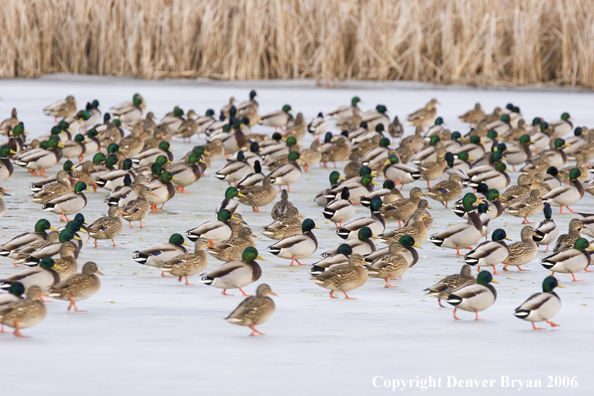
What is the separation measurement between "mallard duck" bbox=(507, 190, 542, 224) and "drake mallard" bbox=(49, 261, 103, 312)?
228 inches

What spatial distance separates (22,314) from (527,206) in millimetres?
6764

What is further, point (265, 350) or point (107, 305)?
point (107, 305)

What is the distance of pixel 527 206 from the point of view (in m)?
11.6

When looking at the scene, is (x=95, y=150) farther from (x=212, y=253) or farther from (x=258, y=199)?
(x=212, y=253)

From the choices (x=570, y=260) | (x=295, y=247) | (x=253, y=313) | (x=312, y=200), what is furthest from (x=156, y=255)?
(x=312, y=200)

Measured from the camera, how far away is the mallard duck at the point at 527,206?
11.6 m

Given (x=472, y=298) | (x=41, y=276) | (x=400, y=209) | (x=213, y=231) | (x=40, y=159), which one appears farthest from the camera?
(x=40, y=159)

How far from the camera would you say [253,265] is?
8055 millimetres

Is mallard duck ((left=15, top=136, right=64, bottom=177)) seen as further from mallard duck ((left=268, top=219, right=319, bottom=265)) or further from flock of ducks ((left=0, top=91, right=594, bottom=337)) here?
mallard duck ((left=268, top=219, right=319, bottom=265))

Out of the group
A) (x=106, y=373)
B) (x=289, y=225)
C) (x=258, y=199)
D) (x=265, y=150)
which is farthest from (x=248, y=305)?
(x=265, y=150)

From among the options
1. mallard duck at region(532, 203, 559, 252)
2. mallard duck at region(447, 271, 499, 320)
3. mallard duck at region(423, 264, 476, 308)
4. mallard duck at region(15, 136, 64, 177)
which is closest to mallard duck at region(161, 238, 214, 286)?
mallard duck at region(423, 264, 476, 308)

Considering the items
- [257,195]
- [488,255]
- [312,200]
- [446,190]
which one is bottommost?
[312,200]

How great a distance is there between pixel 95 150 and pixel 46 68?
918 cm

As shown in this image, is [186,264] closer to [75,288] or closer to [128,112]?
[75,288]
